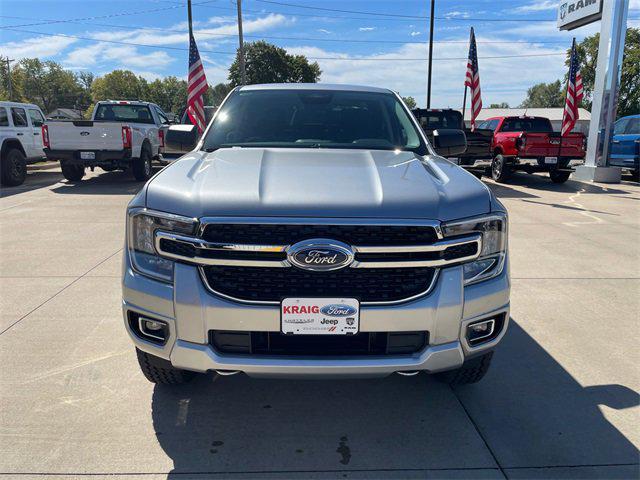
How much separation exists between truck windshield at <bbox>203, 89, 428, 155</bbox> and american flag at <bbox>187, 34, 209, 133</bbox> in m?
11.3

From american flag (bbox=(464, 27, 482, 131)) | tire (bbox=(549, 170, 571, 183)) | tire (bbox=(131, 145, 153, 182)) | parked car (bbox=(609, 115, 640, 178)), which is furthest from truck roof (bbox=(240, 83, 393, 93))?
parked car (bbox=(609, 115, 640, 178))

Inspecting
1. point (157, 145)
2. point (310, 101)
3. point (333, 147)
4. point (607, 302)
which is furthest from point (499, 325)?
point (157, 145)

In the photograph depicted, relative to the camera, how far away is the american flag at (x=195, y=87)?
14.7m

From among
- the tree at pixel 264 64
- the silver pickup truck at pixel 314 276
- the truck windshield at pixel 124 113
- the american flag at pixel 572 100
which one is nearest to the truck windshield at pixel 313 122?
the silver pickup truck at pixel 314 276

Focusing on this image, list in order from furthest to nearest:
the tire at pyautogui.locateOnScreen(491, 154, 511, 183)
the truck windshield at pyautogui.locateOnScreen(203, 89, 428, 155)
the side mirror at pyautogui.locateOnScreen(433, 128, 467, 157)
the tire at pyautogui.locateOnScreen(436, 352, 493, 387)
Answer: the tire at pyautogui.locateOnScreen(491, 154, 511, 183) < the side mirror at pyautogui.locateOnScreen(433, 128, 467, 157) < the truck windshield at pyautogui.locateOnScreen(203, 89, 428, 155) < the tire at pyautogui.locateOnScreen(436, 352, 493, 387)

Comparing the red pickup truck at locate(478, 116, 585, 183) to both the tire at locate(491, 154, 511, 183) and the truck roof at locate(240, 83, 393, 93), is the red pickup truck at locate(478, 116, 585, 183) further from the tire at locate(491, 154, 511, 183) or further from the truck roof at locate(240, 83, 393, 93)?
the truck roof at locate(240, 83, 393, 93)

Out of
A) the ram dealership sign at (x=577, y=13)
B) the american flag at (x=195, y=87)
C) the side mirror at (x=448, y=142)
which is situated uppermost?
the ram dealership sign at (x=577, y=13)

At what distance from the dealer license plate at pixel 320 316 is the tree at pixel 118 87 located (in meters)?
117

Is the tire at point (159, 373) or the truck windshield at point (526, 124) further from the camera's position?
the truck windshield at point (526, 124)

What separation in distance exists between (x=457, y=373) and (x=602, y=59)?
49.0ft

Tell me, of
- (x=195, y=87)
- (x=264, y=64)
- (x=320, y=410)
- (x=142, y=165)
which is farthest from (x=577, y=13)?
(x=264, y=64)

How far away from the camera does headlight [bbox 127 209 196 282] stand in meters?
2.28

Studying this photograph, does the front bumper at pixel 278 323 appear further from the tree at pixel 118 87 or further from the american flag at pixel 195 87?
the tree at pixel 118 87

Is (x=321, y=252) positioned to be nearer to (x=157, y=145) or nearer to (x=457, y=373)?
(x=457, y=373)
